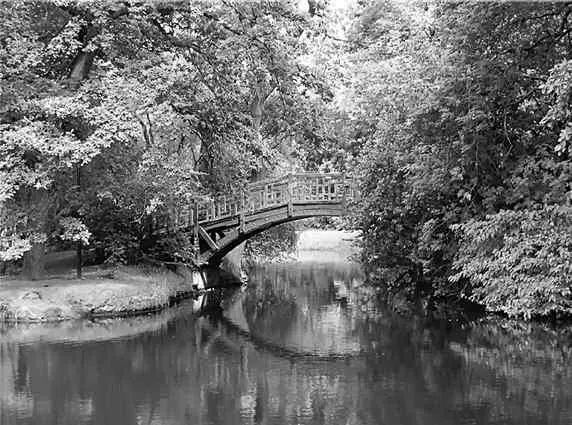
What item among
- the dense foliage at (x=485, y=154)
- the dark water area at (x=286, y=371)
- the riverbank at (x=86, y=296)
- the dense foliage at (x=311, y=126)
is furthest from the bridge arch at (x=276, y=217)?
the dark water area at (x=286, y=371)

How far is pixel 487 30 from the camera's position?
411 inches

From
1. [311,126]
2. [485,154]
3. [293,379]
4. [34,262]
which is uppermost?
[311,126]

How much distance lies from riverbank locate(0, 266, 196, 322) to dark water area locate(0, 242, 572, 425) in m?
0.60

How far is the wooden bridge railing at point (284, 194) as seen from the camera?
18.0m

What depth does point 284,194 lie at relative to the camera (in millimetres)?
18031

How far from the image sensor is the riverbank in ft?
43.1

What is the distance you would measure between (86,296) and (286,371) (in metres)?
5.66

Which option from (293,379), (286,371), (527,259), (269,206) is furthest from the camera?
(269,206)

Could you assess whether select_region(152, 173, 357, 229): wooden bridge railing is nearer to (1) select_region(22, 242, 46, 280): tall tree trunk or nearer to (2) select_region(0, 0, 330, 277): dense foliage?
(2) select_region(0, 0, 330, 277): dense foliage

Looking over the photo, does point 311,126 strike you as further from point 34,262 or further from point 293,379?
point 293,379

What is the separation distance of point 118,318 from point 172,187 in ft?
9.40

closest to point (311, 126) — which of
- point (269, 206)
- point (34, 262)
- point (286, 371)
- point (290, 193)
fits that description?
point (290, 193)

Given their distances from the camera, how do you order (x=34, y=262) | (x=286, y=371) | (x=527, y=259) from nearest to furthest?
(x=527, y=259) → (x=286, y=371) → (x=34, y=262)

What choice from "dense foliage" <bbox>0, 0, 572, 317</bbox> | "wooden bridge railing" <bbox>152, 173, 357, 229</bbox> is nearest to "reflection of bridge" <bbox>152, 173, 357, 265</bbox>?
"wooden bridge railing" <bbox>152, 173, 357, 229</bbox>
